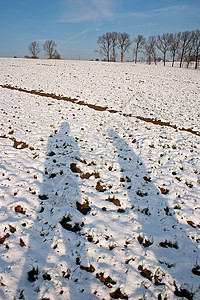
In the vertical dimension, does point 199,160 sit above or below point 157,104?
below

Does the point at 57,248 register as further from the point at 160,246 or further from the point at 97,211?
the point at 160,246

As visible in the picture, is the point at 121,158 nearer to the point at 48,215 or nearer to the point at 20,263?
the point at 48,215

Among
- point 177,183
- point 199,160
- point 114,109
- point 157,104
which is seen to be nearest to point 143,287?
point 177,183

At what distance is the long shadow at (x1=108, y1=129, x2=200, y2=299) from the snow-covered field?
0.02 meters

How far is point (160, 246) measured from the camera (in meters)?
3.25

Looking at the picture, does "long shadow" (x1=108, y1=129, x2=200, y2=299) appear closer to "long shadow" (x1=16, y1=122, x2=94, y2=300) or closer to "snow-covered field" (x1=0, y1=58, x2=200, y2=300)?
"snow-covered field" (x1=0, y1=58, x2=200, y2=300)

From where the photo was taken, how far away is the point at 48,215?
3.64 m

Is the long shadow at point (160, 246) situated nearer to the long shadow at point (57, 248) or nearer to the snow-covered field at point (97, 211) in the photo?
the snow-covered field at point (97, 211)

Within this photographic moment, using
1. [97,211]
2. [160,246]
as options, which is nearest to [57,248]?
[97,211]

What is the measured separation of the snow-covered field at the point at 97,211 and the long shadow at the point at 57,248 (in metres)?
0.02

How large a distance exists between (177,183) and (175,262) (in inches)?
105

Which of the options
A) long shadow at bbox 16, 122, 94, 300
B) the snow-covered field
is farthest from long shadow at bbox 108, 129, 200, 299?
long shadow at bbox 16, 122, 94, 300

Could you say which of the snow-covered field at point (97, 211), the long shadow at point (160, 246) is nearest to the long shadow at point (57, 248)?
the snow-covered field at point (97, 211)

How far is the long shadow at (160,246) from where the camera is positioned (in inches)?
103
